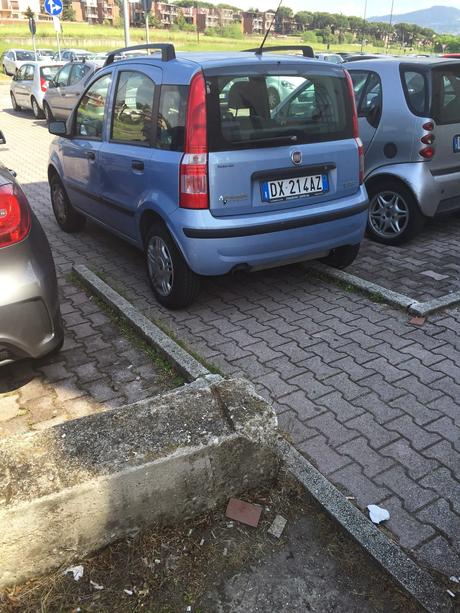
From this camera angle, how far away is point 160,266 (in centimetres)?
443

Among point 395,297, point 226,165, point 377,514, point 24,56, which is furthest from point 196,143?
point 24,56

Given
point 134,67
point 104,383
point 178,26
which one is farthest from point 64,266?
point 178,26

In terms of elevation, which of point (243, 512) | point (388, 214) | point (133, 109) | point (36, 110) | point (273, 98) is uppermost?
point (273, 98)

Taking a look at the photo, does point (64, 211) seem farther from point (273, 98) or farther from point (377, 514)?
point (377, 514)

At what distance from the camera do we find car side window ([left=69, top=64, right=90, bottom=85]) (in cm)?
1436

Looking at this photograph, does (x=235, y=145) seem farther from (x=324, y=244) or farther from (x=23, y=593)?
(x=23, y=593)

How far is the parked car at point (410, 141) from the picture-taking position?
5336 millimetres

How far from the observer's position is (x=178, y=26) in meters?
109

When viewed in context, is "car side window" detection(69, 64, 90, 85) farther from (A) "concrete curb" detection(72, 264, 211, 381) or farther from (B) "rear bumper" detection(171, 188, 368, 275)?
(B) "rear bumper" detection(171, 188, 368, 275)

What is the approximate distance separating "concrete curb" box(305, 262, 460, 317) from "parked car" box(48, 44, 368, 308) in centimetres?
28

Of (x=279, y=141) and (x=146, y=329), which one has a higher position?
(x=279, y=141)

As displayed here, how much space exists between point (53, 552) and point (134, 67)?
3780 millimetres

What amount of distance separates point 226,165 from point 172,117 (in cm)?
57

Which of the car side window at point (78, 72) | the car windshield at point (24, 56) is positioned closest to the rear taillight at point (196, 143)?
the car side window at point (78, 72)
